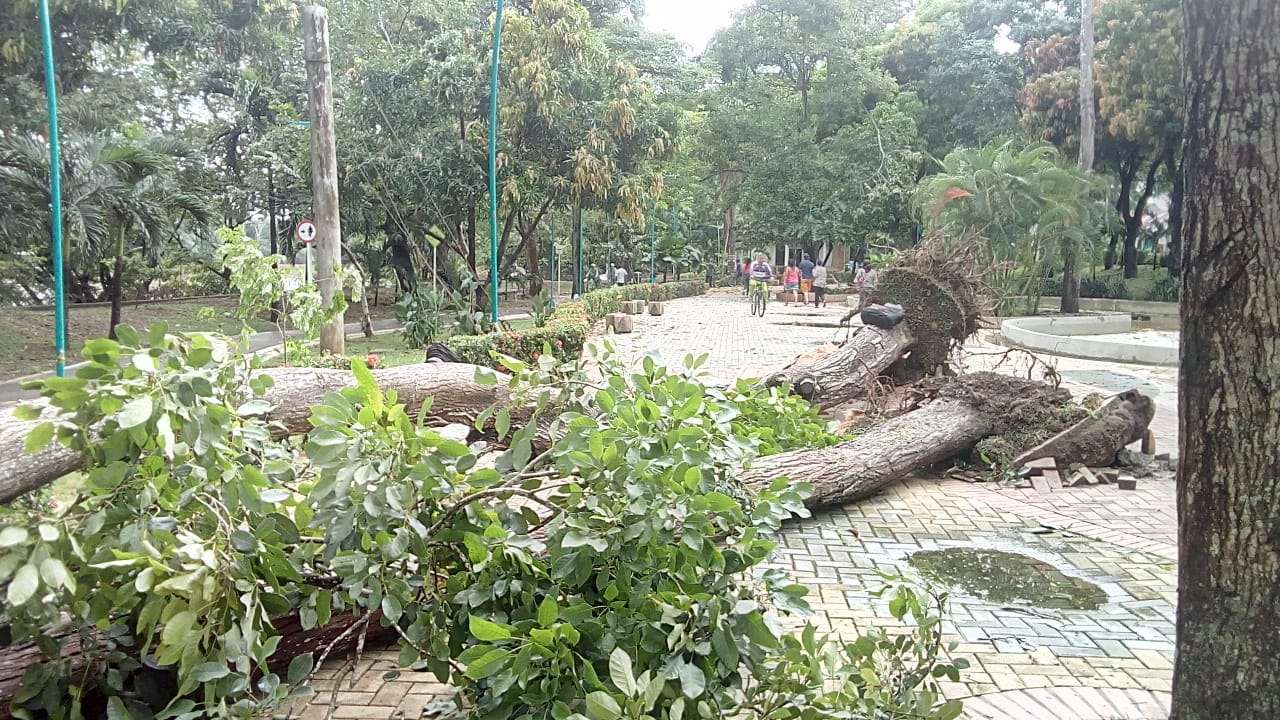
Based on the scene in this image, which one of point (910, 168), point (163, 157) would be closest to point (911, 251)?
point (163, 157)

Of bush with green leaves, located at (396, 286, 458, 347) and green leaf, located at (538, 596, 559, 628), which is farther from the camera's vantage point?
bush with green leaves, located at (396, 286, 458, 347)

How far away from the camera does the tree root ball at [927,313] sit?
9391mm

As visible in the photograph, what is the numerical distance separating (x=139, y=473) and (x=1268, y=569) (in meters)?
2.92

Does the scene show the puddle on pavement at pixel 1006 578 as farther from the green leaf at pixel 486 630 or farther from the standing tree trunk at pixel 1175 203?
the standing tree trunk at pixel 1175 203

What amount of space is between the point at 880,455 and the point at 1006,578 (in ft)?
5.32

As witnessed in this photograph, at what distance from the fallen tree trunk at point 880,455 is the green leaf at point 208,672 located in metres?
3.45

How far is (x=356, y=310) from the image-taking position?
2612 cm

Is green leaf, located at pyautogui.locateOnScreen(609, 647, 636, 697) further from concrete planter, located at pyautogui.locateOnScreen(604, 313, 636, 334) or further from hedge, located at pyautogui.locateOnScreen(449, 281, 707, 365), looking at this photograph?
concrete planter, located at pyautogui.locateOnScreen(604, 313, 636, 334)

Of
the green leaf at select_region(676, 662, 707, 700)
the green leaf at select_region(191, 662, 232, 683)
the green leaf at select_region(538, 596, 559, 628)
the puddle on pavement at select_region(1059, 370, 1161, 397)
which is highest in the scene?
the green leaf at select_region(538, 596, 559, 628)

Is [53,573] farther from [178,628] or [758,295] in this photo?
[758,295]

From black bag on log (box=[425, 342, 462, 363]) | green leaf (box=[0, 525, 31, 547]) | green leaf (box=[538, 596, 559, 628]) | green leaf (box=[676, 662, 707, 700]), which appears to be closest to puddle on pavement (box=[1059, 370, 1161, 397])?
black bag on log (box=[425, 342, 462, 363])

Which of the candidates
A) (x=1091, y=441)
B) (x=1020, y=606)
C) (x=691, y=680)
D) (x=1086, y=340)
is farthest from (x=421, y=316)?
(x=691, y=680)

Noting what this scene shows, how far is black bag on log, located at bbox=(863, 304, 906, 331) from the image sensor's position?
918 cm

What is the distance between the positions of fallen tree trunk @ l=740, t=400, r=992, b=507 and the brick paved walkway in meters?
0.18
